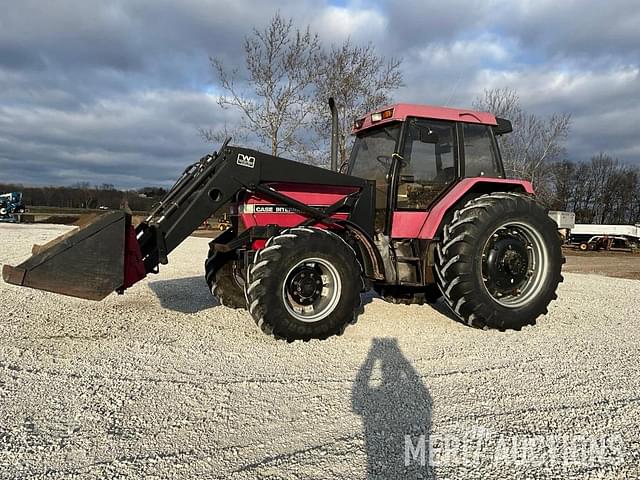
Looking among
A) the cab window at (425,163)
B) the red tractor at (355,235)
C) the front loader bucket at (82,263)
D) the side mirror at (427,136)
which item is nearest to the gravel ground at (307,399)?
the red tractor at (355,235)

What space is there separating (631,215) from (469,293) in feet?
228

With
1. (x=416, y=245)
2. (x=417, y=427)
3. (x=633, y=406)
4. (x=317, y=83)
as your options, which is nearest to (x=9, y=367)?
(x=417, y=427)

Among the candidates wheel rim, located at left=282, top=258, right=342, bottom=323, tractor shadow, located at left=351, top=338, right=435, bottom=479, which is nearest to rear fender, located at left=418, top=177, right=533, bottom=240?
wheel rim, located at left=282, top=258, right=342, bottom=323

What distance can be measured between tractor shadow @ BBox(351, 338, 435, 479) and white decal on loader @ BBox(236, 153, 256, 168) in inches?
89.4

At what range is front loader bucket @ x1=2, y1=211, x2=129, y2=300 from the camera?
12.7ft

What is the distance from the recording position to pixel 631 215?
6234 centimetres

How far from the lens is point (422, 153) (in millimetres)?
5777

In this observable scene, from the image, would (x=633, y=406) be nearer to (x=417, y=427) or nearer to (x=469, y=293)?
(x=417, y=427)

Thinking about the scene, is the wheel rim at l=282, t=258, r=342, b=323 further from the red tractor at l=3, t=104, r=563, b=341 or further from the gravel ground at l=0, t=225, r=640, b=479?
the gravel ground at l=0, t=225, r=640, b=479

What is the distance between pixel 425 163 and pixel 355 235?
124 centimetres

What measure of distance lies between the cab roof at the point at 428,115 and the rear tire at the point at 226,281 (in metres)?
2.40

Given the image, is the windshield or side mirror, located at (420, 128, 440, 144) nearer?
side mirror, located at (420, 128, 440, 144)

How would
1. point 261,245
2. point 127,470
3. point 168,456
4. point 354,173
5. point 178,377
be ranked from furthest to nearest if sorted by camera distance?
1. point 354,173
2. point 261,245
3. point 178,377
4. point 168,456
5. point 127,470

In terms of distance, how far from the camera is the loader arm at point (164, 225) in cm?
399
